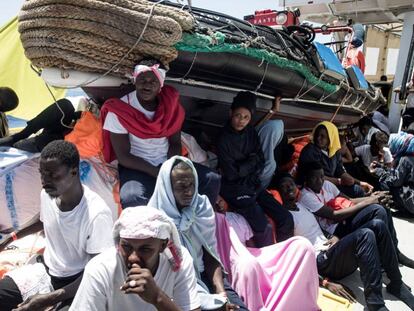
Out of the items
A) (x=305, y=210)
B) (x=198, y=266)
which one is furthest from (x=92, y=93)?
(x=305, y=210)

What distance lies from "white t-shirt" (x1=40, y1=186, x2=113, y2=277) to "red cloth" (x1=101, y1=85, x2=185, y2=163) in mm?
634

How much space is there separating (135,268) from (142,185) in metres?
1.04

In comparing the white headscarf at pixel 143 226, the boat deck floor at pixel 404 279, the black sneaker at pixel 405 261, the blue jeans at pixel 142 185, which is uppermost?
the white headscarf at pixel 143 226

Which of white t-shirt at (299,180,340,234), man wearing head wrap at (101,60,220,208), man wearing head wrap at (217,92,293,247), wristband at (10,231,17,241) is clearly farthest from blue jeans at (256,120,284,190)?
wristband at (10,231,17,241)

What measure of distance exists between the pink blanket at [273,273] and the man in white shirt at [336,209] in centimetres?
74

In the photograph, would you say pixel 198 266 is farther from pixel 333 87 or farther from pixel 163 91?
pixel 333 87

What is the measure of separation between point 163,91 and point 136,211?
50.3 inches

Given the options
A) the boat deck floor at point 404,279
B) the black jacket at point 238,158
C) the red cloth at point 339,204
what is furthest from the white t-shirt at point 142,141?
the boat deck floor at point 404,279

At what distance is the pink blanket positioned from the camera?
207 cm

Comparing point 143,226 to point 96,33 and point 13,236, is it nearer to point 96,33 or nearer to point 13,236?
point 96,33

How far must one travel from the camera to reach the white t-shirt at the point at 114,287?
1.33m

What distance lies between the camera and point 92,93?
2582 mm

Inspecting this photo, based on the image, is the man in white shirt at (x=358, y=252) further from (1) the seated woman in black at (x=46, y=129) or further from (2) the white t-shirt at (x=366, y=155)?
(2) the white t-shirt at (x=366, y=155)

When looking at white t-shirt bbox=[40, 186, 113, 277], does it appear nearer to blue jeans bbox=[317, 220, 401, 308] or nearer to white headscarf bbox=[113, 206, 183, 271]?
white headscarf bbox=[113, 206, 183, 271]
